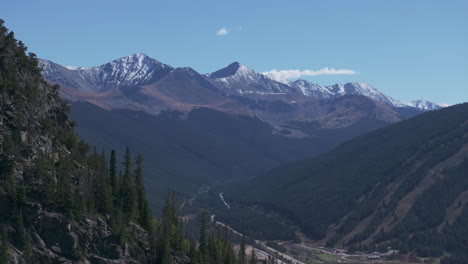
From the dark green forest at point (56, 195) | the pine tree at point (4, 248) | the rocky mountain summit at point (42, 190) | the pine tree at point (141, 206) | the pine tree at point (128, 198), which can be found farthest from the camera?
the pine tree at point (141, 206)

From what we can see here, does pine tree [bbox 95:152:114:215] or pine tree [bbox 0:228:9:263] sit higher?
pine tree [bbox 95:152:114:215]

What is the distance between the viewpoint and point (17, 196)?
388 feet

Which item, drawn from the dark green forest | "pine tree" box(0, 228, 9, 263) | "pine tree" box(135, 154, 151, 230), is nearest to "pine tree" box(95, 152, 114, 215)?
the dark green forest

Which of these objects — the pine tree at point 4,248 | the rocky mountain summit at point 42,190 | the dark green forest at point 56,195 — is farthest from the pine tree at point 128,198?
the pine tree at point 4,248

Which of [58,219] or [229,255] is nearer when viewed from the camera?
[58,219]

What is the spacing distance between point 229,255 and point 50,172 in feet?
199

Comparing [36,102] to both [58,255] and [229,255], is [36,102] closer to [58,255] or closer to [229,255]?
[58,255]

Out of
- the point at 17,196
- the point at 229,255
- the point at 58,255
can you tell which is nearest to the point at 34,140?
the point at 17,196

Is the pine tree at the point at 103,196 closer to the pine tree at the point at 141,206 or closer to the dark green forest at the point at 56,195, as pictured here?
the dark green forest at the point at 56,195

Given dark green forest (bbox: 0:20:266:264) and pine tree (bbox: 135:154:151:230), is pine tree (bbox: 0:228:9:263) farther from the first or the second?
pine tree (bbox: 135:154:151:230)

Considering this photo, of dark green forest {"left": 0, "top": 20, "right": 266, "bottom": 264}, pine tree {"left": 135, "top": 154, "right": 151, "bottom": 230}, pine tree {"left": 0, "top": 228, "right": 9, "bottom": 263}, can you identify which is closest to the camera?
pine tree {"left": 0, "top": 228, "right": 9, "bottom": 263}

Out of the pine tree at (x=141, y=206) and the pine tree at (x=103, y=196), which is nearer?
the pine tree at (x=103, y=196)

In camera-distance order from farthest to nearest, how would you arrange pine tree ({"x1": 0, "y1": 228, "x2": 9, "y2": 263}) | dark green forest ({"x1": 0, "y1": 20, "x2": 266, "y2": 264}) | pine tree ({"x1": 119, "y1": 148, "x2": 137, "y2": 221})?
pine tree ({"x1": 119, "y1": 148, "x2": 137, "y2": 221}), dark green forest ({"x1": 0, "y1": 20, "x2": 266, "y2": 264}), pine tree ({"x1": 0, "y1": 228, "x2": 9, "y2": 263})

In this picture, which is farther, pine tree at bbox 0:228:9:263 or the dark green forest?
the dark green forest
